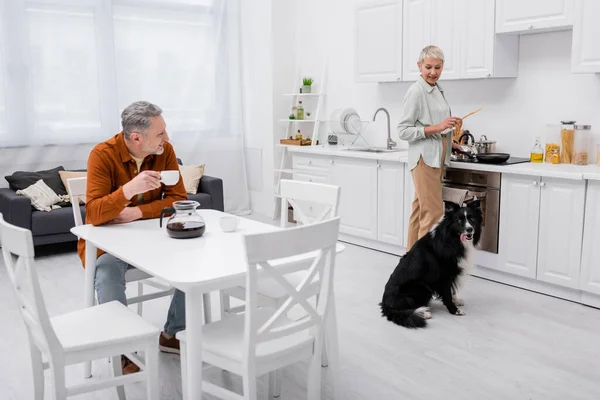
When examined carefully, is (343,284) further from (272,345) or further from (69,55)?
(69,55)

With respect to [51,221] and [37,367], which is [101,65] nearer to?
[51,221]

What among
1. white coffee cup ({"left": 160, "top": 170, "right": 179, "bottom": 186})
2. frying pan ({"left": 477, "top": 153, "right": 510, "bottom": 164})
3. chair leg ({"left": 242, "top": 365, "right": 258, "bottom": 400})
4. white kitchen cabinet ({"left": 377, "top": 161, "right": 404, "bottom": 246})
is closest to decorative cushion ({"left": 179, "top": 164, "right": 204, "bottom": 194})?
white kitchen cabinet ({"left": 377, "top": 161, "right": 404, "bottom": 246})

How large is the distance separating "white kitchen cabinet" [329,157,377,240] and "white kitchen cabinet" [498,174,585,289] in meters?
1.23

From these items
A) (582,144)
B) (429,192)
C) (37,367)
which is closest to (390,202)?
(429,192)

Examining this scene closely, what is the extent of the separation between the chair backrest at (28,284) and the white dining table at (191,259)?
347 millimetres

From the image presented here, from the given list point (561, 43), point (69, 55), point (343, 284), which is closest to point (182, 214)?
point (343, 284)

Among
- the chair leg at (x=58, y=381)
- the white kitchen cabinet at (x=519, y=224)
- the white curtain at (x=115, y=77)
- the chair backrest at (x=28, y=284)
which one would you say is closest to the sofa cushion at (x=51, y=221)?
the white curtain at (x=115, y=77)

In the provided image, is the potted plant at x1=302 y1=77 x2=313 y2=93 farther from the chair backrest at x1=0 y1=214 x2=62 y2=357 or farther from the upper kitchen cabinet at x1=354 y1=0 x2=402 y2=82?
the chair backrest at x1=0 y1=214 x2=62 y2=357

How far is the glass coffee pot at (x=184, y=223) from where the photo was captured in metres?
2.47

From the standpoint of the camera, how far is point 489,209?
4.18 meters

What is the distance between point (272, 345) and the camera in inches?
82.2

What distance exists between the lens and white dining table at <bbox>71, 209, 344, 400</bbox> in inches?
77.7

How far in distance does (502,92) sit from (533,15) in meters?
0.76

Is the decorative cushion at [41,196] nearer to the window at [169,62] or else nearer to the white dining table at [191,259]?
the window at [169,62]
